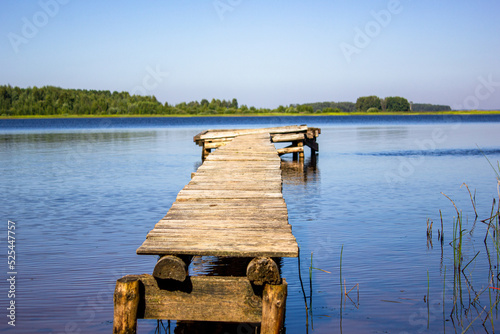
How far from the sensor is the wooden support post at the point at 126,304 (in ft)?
14.2

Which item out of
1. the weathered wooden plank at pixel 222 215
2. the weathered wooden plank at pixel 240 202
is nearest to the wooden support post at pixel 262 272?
the weathered wooden plank at pixel 222 215

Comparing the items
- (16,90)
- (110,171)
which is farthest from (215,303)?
(16,90)

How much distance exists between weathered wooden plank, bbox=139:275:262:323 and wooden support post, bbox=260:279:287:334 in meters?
0.11

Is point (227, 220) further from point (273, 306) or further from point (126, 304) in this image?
point (126, 304)

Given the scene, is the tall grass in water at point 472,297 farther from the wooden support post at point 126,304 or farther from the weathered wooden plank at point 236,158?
the weathered wooden plank at point 236,158

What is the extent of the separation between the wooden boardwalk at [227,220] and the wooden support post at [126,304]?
0.30m

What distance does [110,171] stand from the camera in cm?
2014

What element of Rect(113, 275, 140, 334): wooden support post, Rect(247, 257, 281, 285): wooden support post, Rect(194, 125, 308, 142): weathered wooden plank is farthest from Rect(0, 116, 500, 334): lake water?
Rect(194, 125, 308, 142): weathered wooden plank

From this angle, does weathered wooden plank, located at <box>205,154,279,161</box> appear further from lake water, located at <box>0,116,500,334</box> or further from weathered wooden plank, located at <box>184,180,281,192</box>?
weathered wooden plank, located at <box>184,180,281,192</box>

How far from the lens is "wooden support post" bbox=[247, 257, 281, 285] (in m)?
4.28

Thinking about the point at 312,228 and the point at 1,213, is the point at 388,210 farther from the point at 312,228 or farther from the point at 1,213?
the point at 1,213

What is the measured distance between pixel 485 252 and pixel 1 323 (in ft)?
23.0

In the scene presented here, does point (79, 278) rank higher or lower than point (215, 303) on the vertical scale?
lower

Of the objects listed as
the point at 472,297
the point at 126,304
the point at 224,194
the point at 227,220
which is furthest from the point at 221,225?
the point at 472,297
